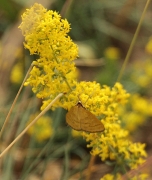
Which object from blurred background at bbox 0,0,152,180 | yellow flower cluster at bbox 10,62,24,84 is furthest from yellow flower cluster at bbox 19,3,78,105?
yellow flower cluster at bbox 10,62,24,84

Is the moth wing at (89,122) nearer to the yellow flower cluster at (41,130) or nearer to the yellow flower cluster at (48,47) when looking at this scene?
the yellow flower cluster at (48,47)

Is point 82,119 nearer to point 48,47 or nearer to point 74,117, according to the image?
point 74,117

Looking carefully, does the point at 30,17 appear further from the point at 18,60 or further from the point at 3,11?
the point at 3,11

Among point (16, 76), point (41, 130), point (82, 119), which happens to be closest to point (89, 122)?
point (82, 119)

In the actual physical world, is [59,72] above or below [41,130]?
above

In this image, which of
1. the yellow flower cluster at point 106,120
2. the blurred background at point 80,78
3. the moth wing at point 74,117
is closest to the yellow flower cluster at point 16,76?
the blurred background at point 80,78
